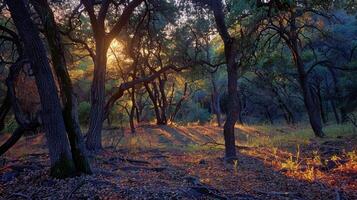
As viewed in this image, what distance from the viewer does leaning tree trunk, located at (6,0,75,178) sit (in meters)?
7.01

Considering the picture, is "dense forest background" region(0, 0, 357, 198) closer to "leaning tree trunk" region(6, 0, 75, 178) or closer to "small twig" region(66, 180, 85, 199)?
"leaning tree trunk" region(6, 0, 75, 178)

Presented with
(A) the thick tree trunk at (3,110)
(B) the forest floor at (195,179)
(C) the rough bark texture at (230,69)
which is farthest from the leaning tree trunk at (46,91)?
(C) the rough bark texture at (230,69)

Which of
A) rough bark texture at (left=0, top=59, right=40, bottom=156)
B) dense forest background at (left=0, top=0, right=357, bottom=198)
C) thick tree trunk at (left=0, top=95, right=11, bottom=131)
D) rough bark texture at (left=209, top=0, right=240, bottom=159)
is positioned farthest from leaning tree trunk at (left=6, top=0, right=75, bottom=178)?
→ rough bark texture at (left=209, top=0, right=240, bottom=159)

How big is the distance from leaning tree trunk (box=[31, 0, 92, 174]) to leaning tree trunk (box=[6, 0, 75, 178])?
30cm

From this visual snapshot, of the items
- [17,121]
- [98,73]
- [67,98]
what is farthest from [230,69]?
[17,121]

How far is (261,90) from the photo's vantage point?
3466cm

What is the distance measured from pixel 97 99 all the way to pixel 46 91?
4921 mm

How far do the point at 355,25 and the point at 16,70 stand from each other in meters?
23.3

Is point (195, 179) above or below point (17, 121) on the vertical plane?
below

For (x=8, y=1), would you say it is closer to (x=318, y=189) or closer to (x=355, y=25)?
(x=318, y=189)

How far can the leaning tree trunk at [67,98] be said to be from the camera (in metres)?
7.68

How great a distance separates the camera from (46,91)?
23.4ft

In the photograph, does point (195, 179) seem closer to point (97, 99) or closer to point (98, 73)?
point (97, 99)

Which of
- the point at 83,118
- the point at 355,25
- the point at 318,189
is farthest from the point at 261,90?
the point at 318,189
